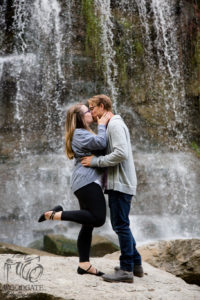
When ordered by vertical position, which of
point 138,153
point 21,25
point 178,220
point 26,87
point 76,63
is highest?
point 21,25

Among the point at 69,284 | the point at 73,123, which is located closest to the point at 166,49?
the point at 73,123

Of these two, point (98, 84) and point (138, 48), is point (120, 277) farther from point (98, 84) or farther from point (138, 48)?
point (138, 48)

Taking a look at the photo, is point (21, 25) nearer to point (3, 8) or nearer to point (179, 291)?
point (3, 8)

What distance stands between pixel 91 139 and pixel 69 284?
1.27 metres

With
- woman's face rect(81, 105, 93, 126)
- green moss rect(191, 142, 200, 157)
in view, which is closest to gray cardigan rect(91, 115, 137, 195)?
woman's face rect(81, 105, 93, 126)

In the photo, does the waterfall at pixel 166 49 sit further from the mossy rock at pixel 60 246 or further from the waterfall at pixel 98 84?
the mossy rock at pixel 60 246

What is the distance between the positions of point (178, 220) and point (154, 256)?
381 centimetres

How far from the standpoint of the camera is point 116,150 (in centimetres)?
328

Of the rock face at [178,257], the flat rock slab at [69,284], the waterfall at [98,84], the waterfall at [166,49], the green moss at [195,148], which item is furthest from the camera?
the waterfall at [166,49]

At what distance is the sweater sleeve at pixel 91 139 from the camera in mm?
3373

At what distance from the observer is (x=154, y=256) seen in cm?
470

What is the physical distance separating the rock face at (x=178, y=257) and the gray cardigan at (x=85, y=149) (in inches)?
64.4

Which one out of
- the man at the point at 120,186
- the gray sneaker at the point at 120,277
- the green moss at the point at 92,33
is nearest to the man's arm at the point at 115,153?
the man at the point at 120,186

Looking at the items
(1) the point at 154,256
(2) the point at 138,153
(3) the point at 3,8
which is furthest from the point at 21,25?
(1) the point at 154,256
